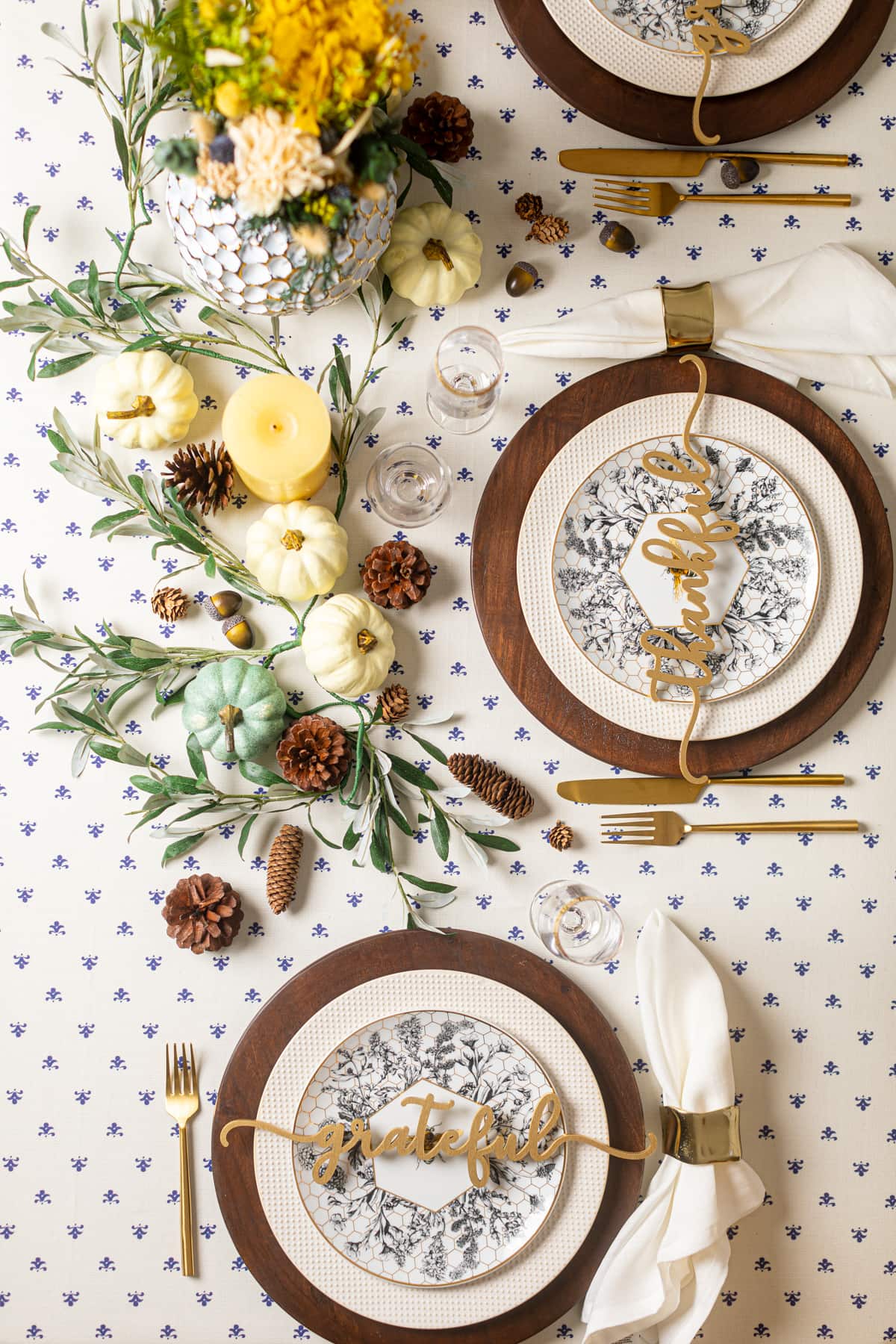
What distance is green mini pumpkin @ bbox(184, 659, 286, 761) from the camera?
50.4 inches

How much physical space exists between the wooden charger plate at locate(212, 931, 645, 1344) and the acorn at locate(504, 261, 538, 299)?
36.9 inches

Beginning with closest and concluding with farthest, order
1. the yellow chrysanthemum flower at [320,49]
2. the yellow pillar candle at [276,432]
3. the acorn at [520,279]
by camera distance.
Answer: the yellow chrysanthemum flower at [320,49] → the yellow pillar candle at [276,432] → the acorn at [520,279]

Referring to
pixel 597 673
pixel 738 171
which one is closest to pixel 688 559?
pixel 597 673

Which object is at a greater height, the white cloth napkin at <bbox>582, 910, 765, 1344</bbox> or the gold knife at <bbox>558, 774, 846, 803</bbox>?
the gold knife at <bbox>558, 774, 846, 803</bbox>

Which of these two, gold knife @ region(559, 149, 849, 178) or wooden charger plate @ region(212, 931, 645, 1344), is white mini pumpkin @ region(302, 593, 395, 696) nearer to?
wooden charger plate @ region(212, 931, 645, 1344)

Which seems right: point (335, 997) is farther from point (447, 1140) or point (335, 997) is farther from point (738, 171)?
point (738, 171)

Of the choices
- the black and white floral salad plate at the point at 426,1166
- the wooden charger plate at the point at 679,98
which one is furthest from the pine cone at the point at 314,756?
the wooden charger plate at the point at 679,98

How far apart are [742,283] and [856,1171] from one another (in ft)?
4.39

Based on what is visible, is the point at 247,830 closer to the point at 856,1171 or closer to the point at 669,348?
the point at 669,348

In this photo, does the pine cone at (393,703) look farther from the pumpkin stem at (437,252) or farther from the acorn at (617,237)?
the acorn at (617,237)

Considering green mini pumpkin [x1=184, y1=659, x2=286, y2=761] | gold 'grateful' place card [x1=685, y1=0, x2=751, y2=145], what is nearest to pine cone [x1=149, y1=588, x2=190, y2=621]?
green mini pumpkin [x1=184, y1=659, x2=286, y2=761]

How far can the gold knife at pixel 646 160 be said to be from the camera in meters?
1.33

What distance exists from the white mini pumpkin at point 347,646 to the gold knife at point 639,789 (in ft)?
1.10

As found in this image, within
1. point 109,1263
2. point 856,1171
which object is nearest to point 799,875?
point 856,1171
